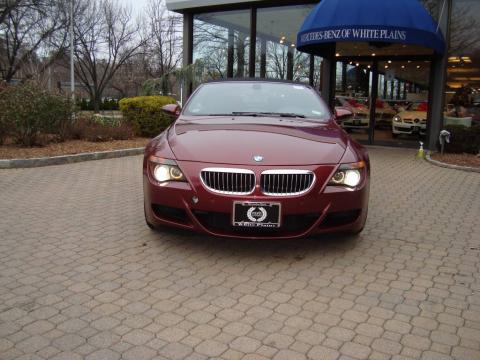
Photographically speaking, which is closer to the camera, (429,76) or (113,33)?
(429,76)

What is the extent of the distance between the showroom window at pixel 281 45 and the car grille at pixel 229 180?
477 inches

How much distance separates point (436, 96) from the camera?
13.3 meters

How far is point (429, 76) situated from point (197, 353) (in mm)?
12536

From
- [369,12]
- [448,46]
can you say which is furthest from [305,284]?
[448,46]

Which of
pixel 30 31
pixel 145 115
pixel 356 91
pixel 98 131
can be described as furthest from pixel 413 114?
pixel 30 31

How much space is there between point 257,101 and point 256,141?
139cm

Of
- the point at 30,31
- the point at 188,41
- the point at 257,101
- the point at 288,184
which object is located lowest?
the point at 288,184

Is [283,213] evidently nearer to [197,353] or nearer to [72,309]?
[197,353]

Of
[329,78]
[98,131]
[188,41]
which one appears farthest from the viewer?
[188,41]

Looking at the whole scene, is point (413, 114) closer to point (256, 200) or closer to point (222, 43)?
point (222, 43)

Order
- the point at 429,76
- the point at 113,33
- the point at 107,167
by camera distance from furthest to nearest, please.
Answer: the point at 113,33
the point at 429,76
the point at 107,167

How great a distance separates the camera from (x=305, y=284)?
12.7ft

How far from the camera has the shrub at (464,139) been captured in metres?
11.4

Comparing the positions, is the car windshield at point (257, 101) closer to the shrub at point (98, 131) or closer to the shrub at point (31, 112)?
the shrub at point (31, 112)
